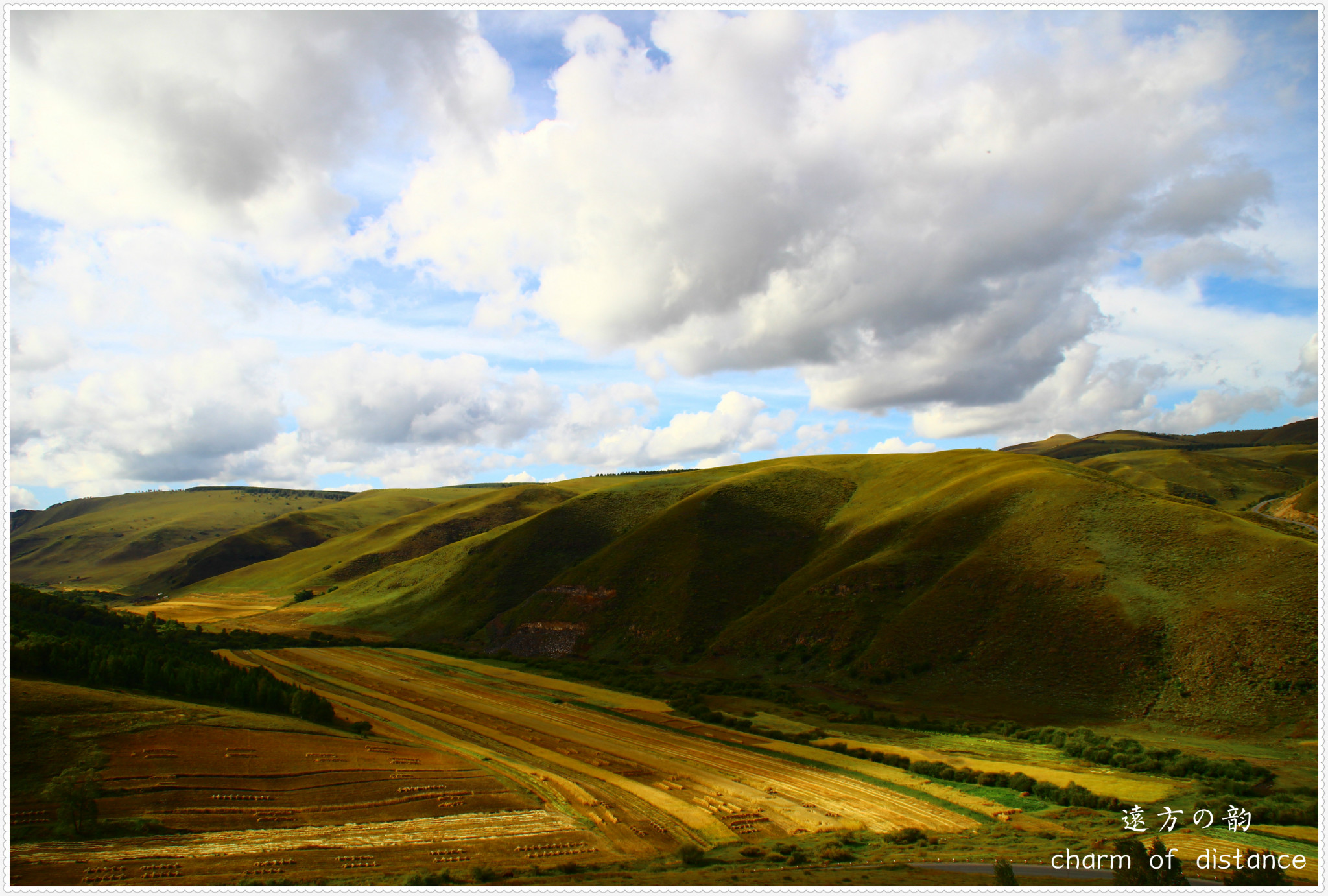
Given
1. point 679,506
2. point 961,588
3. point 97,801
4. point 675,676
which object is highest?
point 679,506

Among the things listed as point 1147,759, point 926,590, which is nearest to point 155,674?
point 1147,759

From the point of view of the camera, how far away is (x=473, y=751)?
40.0 meters

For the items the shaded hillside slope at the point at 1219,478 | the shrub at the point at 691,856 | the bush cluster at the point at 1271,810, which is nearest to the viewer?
the shrub at the point at 691,856

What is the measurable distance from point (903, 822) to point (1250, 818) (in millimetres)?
14569

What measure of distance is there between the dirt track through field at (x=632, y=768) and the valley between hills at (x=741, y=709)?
0.29 m

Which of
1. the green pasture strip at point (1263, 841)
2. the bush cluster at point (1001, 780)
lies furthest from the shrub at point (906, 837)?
the green pasture strip at point (1263, 841)

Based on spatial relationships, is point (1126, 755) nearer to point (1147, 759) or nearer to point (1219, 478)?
point (1147, 759)

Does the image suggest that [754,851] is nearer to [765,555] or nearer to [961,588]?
[961,588]

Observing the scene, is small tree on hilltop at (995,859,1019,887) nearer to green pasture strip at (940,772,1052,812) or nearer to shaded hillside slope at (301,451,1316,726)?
green pasture strip at (940,772,1052,812)

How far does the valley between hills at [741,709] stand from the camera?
25672mm

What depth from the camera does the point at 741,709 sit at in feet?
177

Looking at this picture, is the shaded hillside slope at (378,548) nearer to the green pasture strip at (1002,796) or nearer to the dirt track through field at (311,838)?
the dirt track through field at (311,838)

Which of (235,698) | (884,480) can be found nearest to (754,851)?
(235,698)

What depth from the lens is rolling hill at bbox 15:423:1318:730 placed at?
2016 inches
